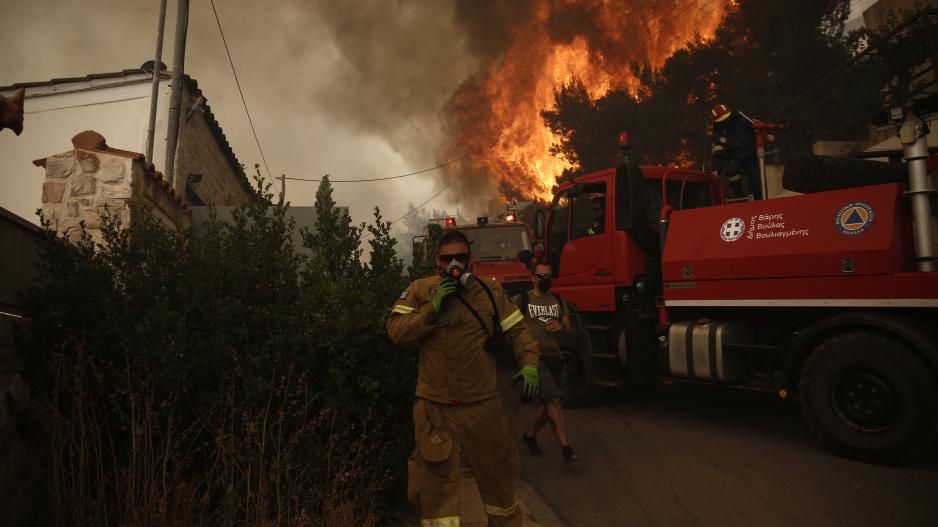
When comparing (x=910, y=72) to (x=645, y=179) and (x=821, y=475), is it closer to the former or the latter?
(x=645, y=179)

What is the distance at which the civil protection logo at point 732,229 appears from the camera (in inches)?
219

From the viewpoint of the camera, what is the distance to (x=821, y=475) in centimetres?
454

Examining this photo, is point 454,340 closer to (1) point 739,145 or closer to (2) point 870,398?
(2) point 870,398

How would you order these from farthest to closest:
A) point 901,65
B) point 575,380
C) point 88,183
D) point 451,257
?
point 901,65, point 575,380, point 88,183, point 451,257

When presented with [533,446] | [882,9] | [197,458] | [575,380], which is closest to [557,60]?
[882,9]

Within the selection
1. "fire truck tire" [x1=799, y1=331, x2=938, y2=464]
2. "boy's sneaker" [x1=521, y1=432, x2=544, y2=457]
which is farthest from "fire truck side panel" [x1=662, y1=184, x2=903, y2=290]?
"boy's sneaker" [x1=521, y1=432, x2=544, y2=457]

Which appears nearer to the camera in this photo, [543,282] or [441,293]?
[441,293]

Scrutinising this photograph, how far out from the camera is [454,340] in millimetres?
3178

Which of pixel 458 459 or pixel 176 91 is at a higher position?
pixel 176 91

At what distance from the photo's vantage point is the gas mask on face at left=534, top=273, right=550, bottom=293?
230 inches

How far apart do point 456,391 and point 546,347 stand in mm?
2599

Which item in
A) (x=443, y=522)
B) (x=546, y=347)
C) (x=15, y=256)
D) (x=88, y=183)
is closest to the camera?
(x=443, y=522)

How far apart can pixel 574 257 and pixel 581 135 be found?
59.7 feet

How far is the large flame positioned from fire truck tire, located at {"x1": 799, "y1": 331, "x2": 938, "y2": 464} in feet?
62.9
